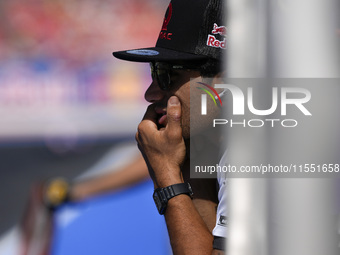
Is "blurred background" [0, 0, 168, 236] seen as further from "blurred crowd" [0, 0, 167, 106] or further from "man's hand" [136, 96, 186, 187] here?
"man's hand" [136, 96, 186, 187]

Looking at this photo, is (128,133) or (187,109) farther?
(128,133)

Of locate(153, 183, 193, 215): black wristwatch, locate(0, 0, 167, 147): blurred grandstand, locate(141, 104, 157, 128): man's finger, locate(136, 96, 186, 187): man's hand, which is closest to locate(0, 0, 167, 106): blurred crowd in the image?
locate(0, 0, 167, 147): blurred grandstand

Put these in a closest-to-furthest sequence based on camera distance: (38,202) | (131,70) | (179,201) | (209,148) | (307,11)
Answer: (307,11)
(179,201)
(209,148)
(38,202)
(131,70)

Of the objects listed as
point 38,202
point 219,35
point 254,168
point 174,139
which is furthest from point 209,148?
point 38,202

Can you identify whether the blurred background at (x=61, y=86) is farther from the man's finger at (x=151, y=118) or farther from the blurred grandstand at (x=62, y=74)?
the man's finger at (x=151, y=118)

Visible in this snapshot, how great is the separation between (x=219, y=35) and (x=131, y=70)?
2.78 m

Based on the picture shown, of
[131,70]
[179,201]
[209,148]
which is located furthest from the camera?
[131,70]

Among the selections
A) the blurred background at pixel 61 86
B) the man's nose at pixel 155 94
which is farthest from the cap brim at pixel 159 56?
the blurred background at pixel 61 86

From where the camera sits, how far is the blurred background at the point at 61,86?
4.39 metres

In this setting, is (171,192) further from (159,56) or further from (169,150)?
(159,56)

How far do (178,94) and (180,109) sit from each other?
60 millimetres

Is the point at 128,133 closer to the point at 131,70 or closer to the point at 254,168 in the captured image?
the point at 131,70

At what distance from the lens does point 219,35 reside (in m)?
1.72

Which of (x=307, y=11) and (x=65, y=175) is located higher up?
(x=307, y=11)
